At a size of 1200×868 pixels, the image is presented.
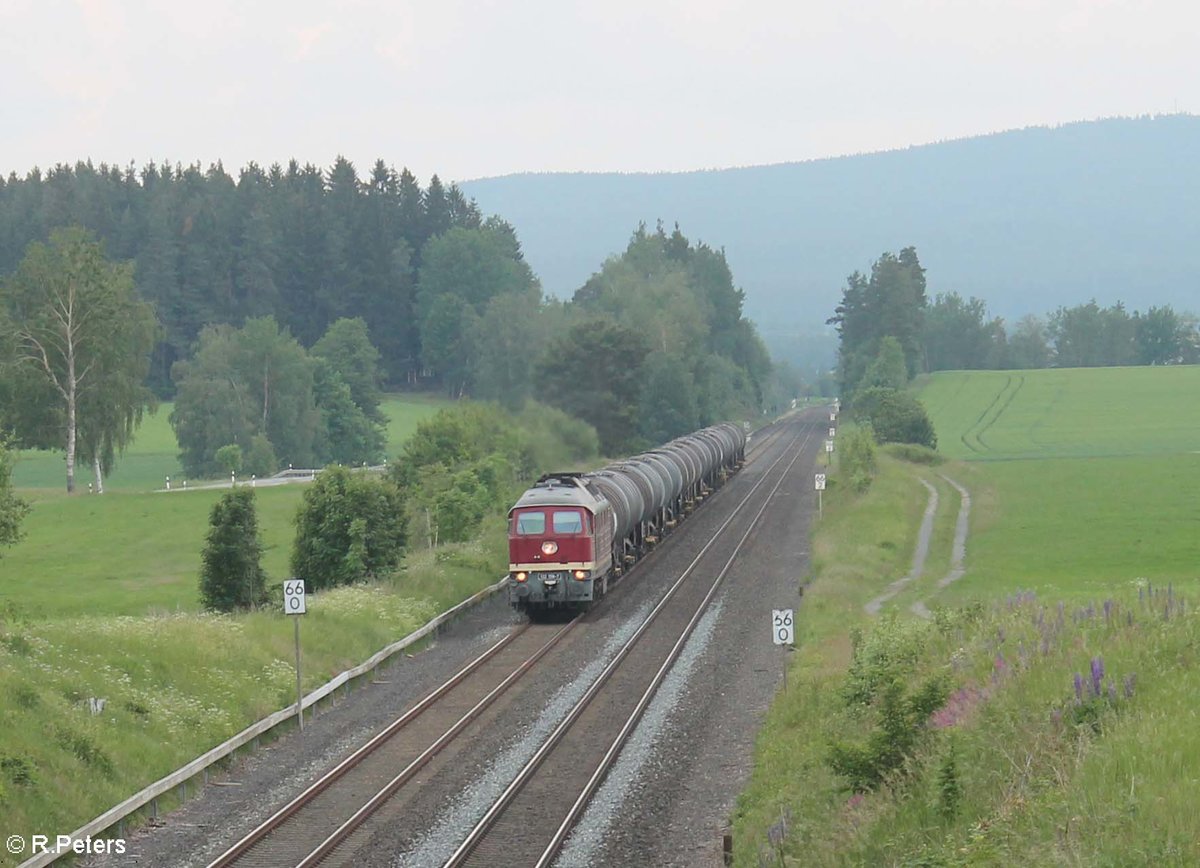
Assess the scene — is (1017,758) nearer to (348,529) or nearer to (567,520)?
(567,520)

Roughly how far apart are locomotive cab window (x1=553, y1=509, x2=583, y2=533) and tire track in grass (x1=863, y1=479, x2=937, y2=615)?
25.0 feet

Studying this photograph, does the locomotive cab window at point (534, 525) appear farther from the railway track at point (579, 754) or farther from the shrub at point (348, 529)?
the shrub at point (348, 529)

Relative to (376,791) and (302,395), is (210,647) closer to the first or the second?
(376,791)

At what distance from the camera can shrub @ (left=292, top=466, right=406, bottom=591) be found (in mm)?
39406

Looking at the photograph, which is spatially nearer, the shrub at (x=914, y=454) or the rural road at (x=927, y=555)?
the rural road at (x=927, y=555)

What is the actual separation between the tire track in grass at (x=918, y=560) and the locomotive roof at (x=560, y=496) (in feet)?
25.2

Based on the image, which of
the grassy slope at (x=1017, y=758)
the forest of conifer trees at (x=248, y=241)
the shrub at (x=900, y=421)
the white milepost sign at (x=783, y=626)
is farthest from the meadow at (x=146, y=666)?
the forest of conifer trees at (x=248, y=241)

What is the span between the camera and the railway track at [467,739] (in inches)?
682

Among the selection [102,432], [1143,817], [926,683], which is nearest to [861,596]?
[926,683]

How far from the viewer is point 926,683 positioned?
1652cm

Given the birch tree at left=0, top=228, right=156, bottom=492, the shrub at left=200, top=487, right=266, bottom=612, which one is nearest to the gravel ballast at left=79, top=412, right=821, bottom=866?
the shrub at left=200, top=487, right=266, bottom=612

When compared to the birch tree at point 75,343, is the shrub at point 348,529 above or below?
below

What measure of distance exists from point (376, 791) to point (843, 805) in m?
A: 7.42

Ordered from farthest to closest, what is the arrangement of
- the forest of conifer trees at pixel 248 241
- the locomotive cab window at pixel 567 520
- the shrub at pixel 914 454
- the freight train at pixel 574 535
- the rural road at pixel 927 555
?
1. the forest of conifer trees at pixel 248 241
2. the shrub at pixel 914 454
3. the rural road at pixel 927 555
4. the locomotive cab window at pixel 567 520
5. the freight train at pixel 574 535
